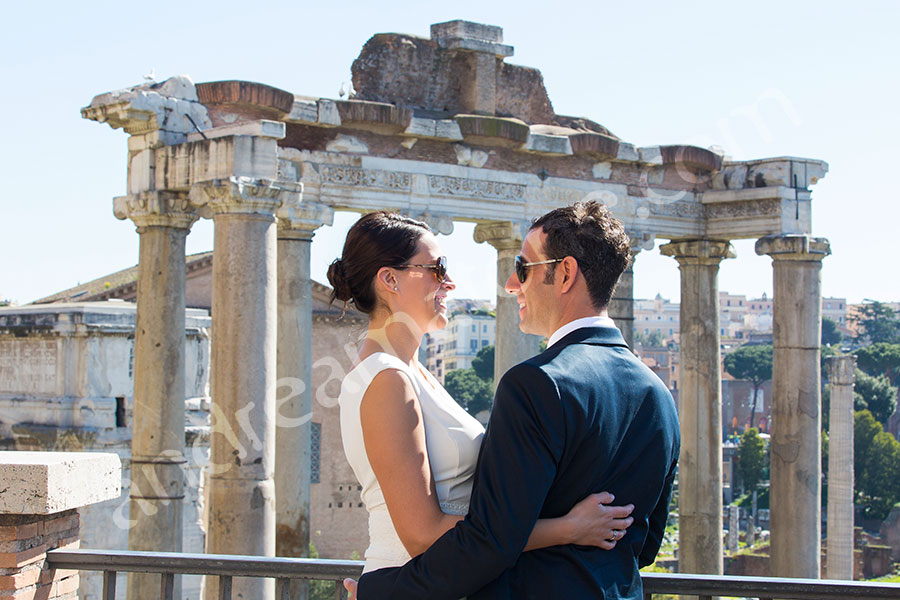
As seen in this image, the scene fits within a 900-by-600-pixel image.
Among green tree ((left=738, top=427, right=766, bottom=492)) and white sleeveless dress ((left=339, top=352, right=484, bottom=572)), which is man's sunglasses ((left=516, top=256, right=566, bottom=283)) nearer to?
white sleeveless dress ((left=339, top=352, right=484, bottom=572))

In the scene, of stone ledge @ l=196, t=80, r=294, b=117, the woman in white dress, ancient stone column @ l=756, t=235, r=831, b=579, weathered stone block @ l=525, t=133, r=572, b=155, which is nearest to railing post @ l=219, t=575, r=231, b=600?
the woman in white dress

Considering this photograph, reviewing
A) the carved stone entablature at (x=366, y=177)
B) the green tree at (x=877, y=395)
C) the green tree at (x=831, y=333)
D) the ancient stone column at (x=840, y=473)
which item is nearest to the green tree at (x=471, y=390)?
the green tree at (x=877, y=395)

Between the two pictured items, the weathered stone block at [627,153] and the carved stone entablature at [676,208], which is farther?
the carved stone entablature at [676,208]

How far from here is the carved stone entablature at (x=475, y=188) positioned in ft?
42.8

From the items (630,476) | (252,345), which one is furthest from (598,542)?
(252,345)

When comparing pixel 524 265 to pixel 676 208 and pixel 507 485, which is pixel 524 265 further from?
pixel 676 208

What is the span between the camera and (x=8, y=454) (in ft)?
17.3

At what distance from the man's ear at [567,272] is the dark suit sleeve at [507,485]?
44cm

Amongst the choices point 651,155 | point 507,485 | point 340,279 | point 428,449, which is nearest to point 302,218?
point 651,155

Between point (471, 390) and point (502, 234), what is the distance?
6319 centimetres

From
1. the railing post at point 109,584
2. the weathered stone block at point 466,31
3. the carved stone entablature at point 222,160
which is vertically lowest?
→ the railing post at point 109,584

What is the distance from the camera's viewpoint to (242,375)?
34.2ft

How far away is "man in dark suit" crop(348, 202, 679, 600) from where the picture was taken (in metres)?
3.20

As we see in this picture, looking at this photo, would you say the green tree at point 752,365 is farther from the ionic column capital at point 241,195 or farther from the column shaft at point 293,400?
the ionic column capital at point 241,195
